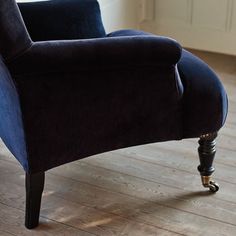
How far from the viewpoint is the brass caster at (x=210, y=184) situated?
186cm

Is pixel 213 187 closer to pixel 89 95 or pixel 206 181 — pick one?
pixel 206 181

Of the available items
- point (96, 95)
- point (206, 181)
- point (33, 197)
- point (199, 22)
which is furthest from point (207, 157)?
point (199, 22)

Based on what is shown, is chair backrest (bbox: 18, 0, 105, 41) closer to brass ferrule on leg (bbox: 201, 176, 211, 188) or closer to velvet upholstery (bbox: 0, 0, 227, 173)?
velvet upholstery (bbox: 0, 0, 227, 173)

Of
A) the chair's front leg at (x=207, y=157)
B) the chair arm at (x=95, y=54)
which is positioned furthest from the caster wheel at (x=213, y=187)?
the chair arm at (x=95, y=54)

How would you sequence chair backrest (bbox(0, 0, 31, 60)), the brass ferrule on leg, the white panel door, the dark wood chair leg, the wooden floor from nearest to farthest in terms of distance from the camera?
chair backrest (bbox(0, 0, 31, 60)), the dark wood chair leg, the wooden floor, the brass ferrule on leg, the white panel door

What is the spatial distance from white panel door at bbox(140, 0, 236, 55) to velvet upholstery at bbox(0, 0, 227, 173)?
130 centimetres

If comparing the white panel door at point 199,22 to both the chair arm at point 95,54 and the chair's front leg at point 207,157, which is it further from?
the chair arm at point 95,54

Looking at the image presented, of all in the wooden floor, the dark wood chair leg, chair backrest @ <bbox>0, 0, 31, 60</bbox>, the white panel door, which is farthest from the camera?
the white panel door

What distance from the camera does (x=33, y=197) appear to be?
5.41 ft

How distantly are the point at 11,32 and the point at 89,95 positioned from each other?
31 centimetres

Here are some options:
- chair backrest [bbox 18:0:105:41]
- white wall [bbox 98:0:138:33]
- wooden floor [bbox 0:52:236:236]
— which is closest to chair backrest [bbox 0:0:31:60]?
chair backrest [bbox 18:0:105:41]

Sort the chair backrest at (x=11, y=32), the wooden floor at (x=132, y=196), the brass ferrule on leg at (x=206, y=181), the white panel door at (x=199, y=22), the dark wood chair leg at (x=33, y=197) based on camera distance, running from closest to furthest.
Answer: the chair backrest at (x=11, y=32), the dark wood chair leg at (x=33, y=197), the wooden floor at (x=132, y=196), the brass ferrule on leg at (x=206, y=181), the white panel door at (x=199, y=22)

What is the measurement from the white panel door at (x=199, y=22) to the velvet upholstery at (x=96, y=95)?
1304 millimetres

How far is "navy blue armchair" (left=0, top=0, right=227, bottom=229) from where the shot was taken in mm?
1412
